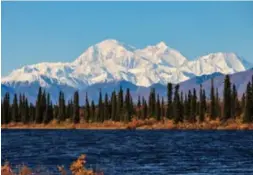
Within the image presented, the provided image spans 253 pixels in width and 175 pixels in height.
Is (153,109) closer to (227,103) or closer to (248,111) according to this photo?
(227,103)

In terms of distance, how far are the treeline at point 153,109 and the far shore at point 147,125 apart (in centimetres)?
174

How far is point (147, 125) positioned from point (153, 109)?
12881mm

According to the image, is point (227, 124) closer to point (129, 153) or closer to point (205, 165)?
point (129, 153)

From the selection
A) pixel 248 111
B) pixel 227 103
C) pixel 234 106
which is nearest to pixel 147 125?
pixel 227 103

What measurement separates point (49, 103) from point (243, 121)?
6266 cm

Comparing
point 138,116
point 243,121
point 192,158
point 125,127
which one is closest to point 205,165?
point 192,158

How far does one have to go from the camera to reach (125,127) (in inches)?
5674

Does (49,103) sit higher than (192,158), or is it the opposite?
(49,103)

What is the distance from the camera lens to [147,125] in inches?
5605

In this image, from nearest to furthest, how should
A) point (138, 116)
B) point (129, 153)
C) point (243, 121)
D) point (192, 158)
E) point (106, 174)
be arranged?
point (106, 174) → point (192, 158) → point (129, 153) → point (243, 121) → point (138, 116)

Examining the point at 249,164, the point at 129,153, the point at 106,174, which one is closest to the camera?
the point at 106,174

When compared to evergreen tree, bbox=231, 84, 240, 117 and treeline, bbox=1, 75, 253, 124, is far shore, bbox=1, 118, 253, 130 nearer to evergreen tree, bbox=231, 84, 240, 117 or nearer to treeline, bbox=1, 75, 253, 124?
treeline, bbox=1, 75, 253, 124

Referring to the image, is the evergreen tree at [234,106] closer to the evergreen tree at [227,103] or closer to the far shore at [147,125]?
the evergreen tree at [227,103]

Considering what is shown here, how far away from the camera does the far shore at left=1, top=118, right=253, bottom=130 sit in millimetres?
127744
